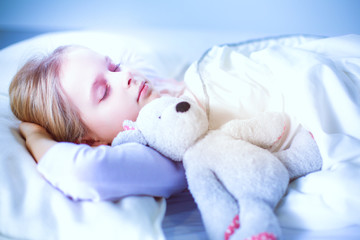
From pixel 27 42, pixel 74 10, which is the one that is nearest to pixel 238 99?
pixel 27 42

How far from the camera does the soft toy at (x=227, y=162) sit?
456 millimetres

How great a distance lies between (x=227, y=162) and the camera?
1.70 ft

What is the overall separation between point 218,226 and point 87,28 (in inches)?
53.1

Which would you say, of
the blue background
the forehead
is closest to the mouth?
the forehead

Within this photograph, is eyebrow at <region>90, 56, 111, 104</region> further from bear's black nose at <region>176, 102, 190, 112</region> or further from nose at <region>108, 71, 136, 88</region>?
bear's black nose at <region>176, 102, 190, 112</region>

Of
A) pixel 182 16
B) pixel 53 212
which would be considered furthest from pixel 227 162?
pixel 182 16

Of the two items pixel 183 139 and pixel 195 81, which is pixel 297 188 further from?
pixel 195 81

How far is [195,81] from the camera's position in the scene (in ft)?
2.75

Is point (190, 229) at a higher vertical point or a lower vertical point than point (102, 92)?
lower

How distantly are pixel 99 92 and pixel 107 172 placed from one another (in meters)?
0.27

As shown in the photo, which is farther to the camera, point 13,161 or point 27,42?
point 27,42

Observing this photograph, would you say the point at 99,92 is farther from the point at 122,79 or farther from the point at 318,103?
the point at 318,103

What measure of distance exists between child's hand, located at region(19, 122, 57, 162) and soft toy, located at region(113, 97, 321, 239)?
17 centimetres

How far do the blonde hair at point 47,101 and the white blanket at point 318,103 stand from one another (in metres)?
0.35
